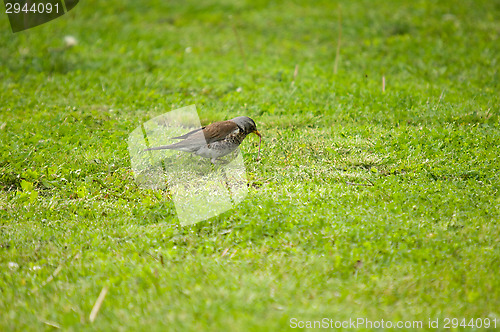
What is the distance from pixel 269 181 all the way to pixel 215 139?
1.00 m

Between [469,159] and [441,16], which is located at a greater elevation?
[441,16]

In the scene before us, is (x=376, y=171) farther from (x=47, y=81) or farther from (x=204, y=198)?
(x=47, y=81)

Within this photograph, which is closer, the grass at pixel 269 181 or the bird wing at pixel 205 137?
the grass at pixel 269 181

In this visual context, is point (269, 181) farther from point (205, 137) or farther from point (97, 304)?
point (97, 304)

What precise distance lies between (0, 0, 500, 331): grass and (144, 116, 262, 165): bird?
0.56 meters

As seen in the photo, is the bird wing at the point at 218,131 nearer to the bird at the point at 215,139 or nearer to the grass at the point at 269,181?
the bird at the point at 215,139

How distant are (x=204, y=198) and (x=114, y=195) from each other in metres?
1.27

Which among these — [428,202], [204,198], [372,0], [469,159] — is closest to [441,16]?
[372,0]

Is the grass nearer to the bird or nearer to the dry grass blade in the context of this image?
the dry grass blade

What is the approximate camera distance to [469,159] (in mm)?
6191

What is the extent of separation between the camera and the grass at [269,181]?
3.99m

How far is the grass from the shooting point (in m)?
3.99

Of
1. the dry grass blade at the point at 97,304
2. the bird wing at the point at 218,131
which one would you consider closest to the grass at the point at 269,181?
the dry grass blade at the point at 97,304

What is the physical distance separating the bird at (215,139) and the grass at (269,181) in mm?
555
